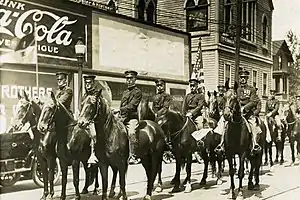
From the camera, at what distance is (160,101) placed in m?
2.89

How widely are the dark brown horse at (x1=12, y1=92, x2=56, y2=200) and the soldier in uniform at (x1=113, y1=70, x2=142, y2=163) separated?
0.46 m

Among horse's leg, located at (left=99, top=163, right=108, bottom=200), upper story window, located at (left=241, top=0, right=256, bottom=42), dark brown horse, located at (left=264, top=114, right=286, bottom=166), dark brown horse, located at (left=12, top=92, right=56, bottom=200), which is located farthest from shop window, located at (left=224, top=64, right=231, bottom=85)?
dark brown horse, located at (left=12, top=92, right=56, bottom=200)

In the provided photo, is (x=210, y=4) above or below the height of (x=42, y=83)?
above

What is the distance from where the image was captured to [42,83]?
7.58ft

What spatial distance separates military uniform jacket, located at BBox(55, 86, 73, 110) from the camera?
2389 millimetres

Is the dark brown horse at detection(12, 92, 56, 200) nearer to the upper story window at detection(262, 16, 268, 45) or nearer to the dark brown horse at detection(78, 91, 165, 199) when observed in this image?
the dark brown horse at detection(78, 91, 165, 199)

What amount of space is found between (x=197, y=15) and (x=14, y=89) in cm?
157

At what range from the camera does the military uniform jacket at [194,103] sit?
3.14 metres

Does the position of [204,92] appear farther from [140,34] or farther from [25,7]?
[25,7]

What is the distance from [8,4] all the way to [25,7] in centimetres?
11

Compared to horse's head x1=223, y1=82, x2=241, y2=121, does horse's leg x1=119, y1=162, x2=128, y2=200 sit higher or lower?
lower

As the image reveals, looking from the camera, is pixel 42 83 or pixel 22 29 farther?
pixel 42 83

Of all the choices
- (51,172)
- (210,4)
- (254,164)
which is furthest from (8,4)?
(254,164)

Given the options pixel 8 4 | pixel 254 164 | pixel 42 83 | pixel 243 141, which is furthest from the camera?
pixel 254 164
